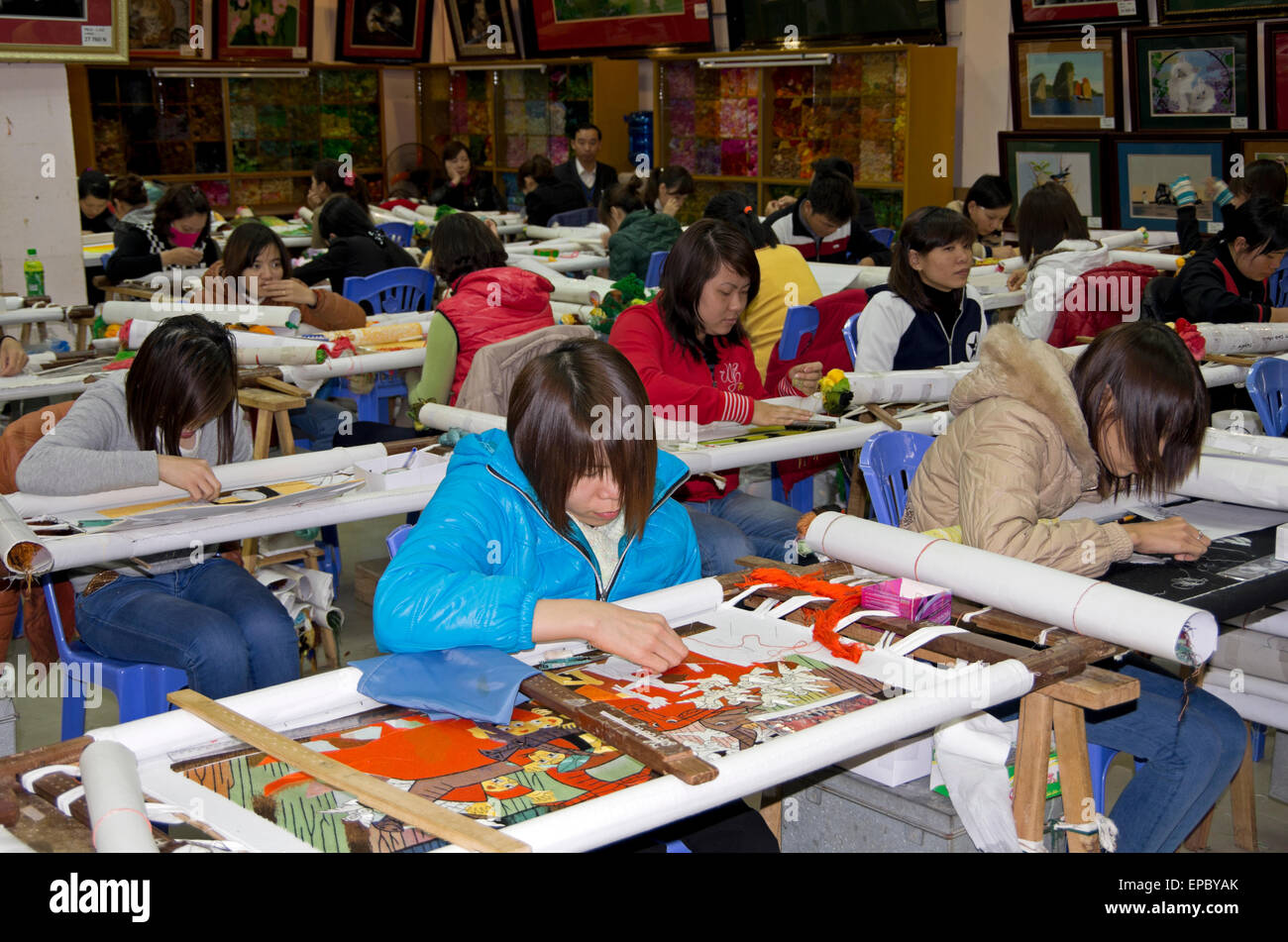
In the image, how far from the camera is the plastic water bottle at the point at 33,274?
6.46 m

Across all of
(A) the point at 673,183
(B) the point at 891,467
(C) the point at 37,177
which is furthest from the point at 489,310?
(A) the point at 673,183

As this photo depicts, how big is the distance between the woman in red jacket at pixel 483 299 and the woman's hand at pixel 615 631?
2.25m

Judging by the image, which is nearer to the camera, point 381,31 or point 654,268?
point 654,268

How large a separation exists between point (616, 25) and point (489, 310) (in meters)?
7.97

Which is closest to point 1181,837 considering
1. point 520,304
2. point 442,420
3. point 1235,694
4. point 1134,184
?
point 1235,694

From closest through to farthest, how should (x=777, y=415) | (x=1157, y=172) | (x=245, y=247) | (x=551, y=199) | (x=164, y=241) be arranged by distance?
(x=777, y=415) < (x=245, y=247) < (x=164, y=241) < (x=1157, y=172) < (x=551, y=199)

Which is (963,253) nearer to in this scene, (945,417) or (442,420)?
(945,417)

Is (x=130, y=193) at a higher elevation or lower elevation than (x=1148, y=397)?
higher

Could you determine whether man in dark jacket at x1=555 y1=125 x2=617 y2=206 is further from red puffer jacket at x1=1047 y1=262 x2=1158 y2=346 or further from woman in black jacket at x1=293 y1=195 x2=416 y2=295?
red puffer jacket at x1=1047 y1=262 x2=1158 y2=346

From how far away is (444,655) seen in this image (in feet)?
5.98

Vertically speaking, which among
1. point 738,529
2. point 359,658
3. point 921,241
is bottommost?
point 359,658

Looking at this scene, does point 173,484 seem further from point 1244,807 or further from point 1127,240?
point 1127,240

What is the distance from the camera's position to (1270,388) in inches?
145
